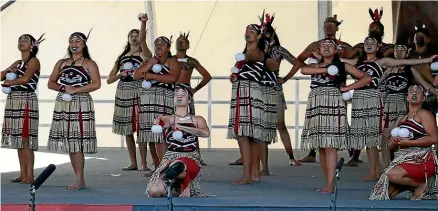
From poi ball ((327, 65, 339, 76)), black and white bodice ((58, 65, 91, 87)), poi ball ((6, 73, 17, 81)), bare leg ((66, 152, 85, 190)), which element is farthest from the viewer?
poi ball ((6, 73, 17, 81))

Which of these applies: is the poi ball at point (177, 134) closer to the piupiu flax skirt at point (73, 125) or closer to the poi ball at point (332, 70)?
the piupiu flax skirt at point (73, 125)

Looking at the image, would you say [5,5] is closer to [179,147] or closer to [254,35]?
[254,35]

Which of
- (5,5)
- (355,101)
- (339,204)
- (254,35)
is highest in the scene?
(5,5)

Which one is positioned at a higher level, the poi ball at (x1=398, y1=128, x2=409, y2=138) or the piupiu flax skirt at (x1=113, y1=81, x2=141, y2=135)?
the piupiu flax skirt at (x1=113, y1=81, x2=141, y2=135)

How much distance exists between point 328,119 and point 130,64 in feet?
7.19

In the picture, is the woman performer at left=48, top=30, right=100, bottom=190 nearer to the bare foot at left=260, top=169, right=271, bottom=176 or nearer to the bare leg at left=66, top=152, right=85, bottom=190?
the bare leg at left=66, top=152, right=85, bottom=190

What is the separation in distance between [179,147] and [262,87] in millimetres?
1306

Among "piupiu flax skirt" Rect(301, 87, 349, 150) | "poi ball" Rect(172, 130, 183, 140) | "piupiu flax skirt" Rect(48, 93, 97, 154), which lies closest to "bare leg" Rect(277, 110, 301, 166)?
"piupiu flax skirt" Rect(301, 87, 349, 150)

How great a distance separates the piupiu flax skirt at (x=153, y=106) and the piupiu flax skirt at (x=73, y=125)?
0.96 metres

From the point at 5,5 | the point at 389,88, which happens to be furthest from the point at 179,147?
the point at 5,5

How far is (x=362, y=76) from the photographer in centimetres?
636

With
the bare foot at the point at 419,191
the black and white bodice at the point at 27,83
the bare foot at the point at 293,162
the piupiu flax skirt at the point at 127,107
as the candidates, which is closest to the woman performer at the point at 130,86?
the piupiu flax skirt at the point at 127,107

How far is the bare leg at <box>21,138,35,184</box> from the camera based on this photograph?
6902 millimetres

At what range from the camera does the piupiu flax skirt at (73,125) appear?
643 cm
